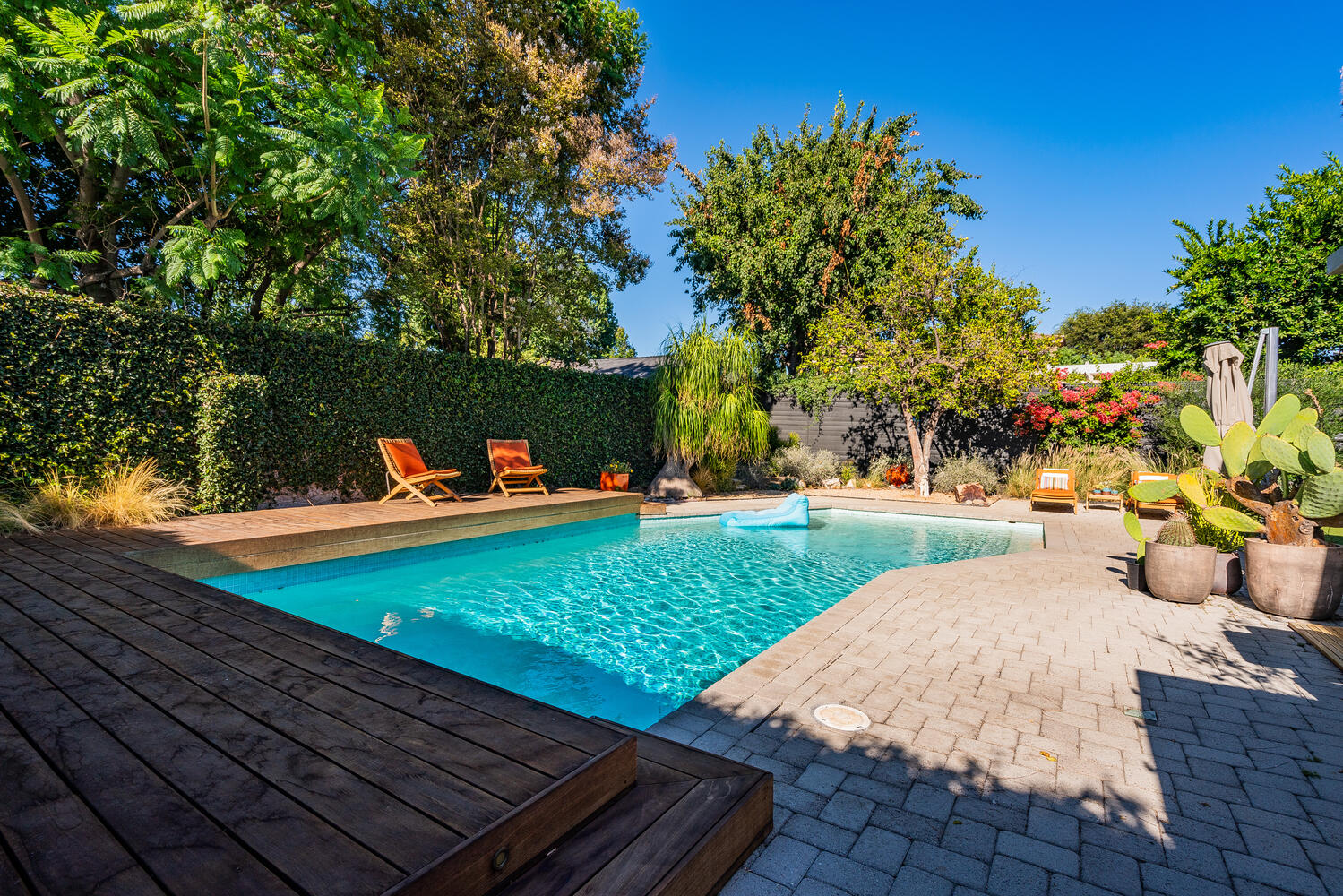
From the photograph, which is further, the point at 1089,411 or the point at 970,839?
the point at 1089,411

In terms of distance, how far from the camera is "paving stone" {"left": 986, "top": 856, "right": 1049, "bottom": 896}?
5.31ft

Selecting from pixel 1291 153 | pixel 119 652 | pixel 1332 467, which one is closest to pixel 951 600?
pixel 1332 467

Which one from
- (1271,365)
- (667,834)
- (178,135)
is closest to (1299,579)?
(667,834)

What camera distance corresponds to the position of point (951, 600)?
4.57m

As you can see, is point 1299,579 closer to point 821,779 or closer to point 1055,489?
point 821,779

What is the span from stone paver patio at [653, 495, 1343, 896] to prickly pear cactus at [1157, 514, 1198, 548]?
0.58 metres

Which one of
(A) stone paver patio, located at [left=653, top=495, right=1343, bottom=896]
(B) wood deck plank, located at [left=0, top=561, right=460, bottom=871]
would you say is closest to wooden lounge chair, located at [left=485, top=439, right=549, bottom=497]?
(A) stone paver patio, located at [left=653, top=495, right=1343, bottom=896]

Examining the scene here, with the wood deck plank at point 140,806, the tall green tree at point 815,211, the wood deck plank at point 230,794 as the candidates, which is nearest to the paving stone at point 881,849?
the wood deck plank at point 230,794

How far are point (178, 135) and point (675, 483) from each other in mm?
8543

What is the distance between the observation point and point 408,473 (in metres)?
7.68

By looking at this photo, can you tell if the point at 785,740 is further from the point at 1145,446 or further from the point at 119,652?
the point at 1145,446

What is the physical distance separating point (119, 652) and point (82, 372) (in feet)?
16.3

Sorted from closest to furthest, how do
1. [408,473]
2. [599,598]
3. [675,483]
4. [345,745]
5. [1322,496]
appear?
1. [345,745]
2. [1322,496]
3. [599,598]
4. [408,473]
5. [675,483]

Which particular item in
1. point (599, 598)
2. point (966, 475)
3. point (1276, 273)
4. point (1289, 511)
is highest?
point (1276, 273)
